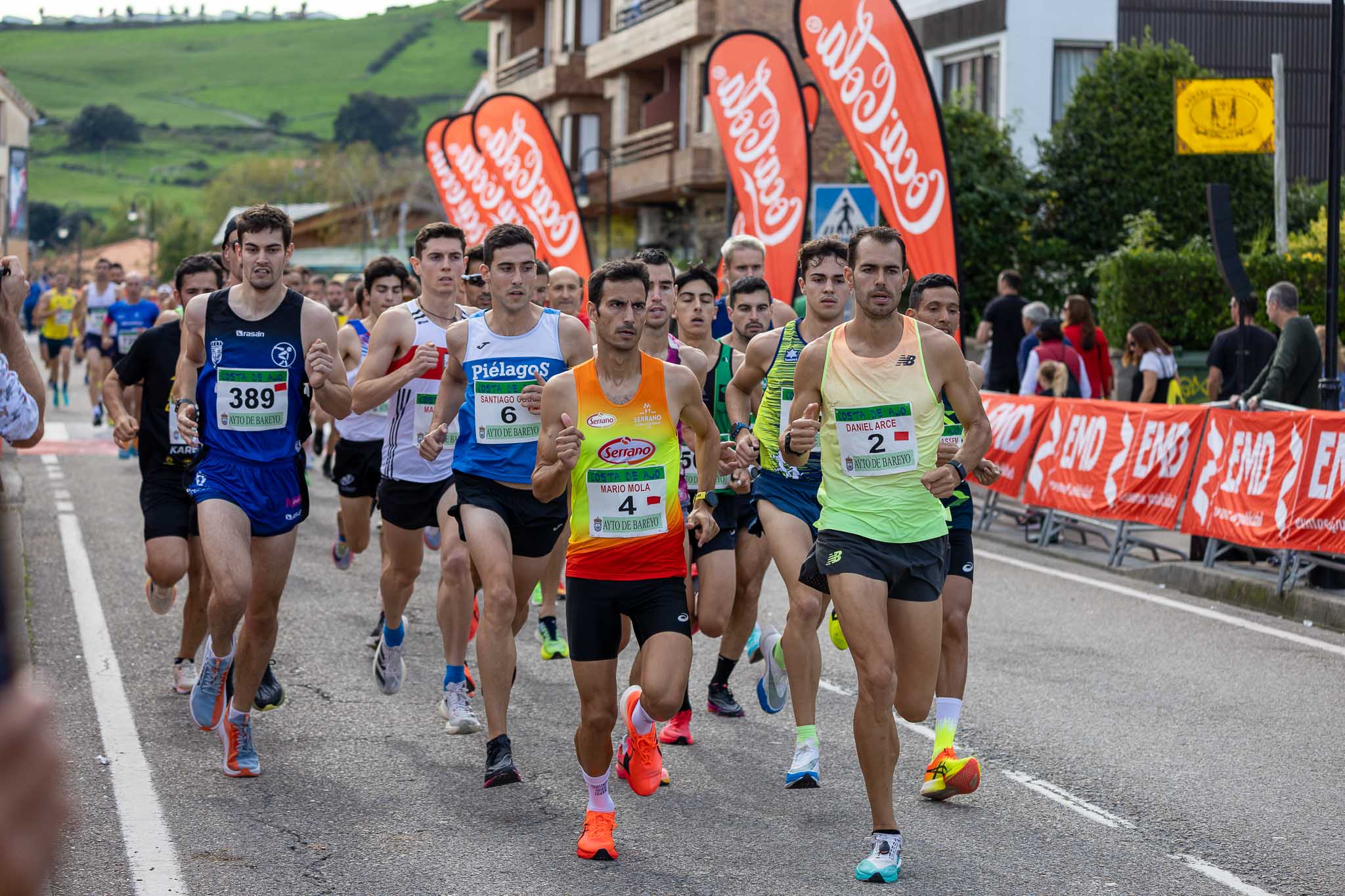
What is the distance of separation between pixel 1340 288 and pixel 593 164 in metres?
33.6

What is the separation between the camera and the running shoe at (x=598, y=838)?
226 inches

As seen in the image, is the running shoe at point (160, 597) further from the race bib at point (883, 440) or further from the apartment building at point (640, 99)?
the apartment building at point (640, 99)

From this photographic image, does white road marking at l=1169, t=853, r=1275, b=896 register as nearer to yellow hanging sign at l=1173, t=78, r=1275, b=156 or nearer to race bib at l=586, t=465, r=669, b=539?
race bib at l=586, t=465, r=669, b=539

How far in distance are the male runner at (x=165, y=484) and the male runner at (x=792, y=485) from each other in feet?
8.65

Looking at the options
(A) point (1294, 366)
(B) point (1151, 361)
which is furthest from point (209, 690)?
(B) point (1151, 361)

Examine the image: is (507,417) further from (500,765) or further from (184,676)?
(184,676)

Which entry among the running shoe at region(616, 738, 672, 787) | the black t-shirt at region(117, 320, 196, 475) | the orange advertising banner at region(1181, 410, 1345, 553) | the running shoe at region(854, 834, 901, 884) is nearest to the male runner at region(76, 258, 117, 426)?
the black t-shirt at region(117, 320, 196, 475)

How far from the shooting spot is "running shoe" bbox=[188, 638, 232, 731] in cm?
709

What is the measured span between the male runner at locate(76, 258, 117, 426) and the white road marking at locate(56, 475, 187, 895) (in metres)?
11.9

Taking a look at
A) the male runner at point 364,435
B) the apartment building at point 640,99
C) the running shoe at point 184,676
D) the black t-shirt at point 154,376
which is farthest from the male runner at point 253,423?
the apartment building at point 640,99

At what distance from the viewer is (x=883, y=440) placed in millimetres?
5930

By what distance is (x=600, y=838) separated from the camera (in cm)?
576

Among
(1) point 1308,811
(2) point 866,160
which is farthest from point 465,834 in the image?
(2) point 866,160

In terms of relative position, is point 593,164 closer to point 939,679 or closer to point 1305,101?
point 1305,101
